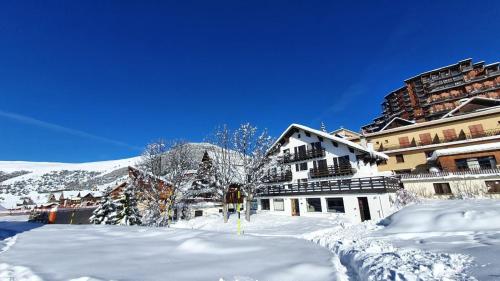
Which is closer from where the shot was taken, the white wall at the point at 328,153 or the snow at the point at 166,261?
the snow at the point at 166,261

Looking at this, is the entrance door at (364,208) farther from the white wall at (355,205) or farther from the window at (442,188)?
the window at (442,188)

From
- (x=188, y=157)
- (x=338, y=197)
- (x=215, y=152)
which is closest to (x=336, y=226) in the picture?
(x=338, y=197)

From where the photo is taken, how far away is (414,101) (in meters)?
94.7

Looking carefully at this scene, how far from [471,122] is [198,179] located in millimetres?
45180

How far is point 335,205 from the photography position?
1346 inches

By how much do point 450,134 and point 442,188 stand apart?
46.5 ft

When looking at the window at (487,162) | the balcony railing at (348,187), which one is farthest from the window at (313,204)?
the window at (487,162)

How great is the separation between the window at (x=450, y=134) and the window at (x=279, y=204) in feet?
99.8

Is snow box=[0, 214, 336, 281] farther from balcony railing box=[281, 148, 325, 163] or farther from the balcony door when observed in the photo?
the balcony door

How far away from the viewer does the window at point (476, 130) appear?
42175mm

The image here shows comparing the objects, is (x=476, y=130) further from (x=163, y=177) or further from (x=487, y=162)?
(x=163, y=177)

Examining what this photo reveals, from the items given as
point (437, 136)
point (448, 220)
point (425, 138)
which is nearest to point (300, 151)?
point (425, 138)

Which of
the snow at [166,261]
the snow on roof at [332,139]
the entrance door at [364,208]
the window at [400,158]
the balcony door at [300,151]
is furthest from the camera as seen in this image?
the window at [400,158]

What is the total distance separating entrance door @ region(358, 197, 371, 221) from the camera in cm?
3019
